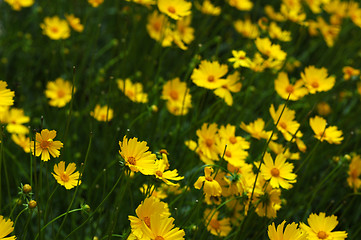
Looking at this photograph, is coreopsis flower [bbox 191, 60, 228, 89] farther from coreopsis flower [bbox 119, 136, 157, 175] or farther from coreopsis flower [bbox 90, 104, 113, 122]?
coreopsis flower [bbox 119, 136, 157, 175]

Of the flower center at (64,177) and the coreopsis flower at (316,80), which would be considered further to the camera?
the coreopsis flower at (316,80)

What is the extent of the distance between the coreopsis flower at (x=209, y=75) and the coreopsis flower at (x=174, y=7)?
28 cm

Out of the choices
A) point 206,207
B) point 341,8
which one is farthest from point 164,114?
point 341,8

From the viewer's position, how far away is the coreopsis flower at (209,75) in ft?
6.05

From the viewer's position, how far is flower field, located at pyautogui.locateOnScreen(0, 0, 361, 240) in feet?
4.56

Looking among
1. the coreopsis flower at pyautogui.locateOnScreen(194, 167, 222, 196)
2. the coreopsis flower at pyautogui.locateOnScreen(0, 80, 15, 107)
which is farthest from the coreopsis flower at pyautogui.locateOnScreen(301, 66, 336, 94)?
the coreopsis flower at pyautogui.locateOnScreen(0, 80, 15, 107)

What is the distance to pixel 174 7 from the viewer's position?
6.95ft

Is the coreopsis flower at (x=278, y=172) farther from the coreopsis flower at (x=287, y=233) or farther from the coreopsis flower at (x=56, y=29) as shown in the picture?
the coreopsis flower at (x=56, y=29)

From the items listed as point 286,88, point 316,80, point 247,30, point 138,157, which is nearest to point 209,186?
point 138,157

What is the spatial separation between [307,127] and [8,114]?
162 centimetres

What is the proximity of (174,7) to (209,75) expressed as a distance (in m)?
0.44

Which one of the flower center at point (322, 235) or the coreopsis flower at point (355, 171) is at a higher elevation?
the flower center at point (322, 235)

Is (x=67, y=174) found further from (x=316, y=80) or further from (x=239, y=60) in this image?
(x=316, y=80)

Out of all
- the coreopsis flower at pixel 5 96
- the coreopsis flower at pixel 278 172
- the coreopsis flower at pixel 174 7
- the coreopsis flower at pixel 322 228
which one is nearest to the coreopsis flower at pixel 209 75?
the coreopsis flower at pixel 174 7
